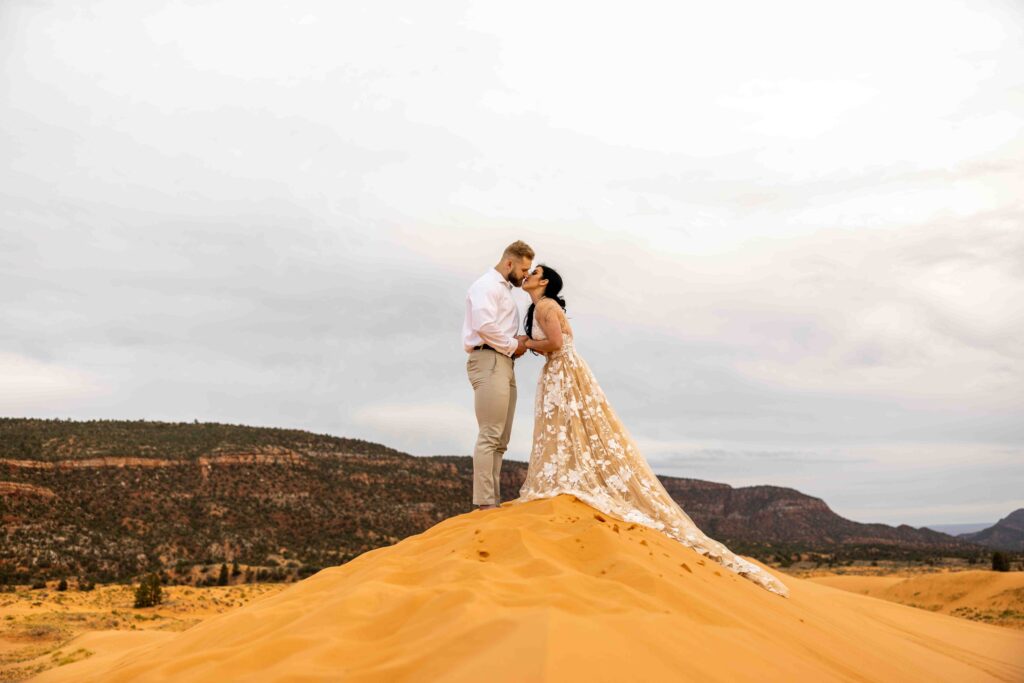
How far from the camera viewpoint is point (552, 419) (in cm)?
834

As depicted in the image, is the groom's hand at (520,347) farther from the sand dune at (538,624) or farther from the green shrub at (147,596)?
the green shrub at (147,596)

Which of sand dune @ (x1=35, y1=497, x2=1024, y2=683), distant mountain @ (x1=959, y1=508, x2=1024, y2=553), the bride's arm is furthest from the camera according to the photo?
distant mountain @ (x1=959, y1=508, x2=1024, y2=553)

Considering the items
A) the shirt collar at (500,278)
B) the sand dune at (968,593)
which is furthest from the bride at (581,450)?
the sand dune at (968,593)

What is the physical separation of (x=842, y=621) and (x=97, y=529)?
36.1 metres

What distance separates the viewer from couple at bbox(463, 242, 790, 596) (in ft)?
25.5

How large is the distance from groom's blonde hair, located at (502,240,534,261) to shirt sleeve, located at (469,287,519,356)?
2.07 ft

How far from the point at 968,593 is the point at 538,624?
69.6 ft

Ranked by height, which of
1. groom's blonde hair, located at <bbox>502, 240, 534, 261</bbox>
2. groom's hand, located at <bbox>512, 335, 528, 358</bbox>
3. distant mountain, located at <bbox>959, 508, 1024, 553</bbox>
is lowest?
distant mountain, located at <bbox>959, 508, 1024, 553</bbox>

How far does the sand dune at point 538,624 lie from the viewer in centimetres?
379

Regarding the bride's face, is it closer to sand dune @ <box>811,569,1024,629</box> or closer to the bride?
the bride

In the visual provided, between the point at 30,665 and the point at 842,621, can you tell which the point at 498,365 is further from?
the point at 30,665

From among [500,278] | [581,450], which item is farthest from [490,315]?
[581,450]

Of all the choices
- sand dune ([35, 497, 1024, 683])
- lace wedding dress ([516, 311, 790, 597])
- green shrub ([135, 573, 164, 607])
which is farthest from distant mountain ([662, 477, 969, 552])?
sand dune ([35, 497, 1024, 683])

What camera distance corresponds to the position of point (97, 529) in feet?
112
